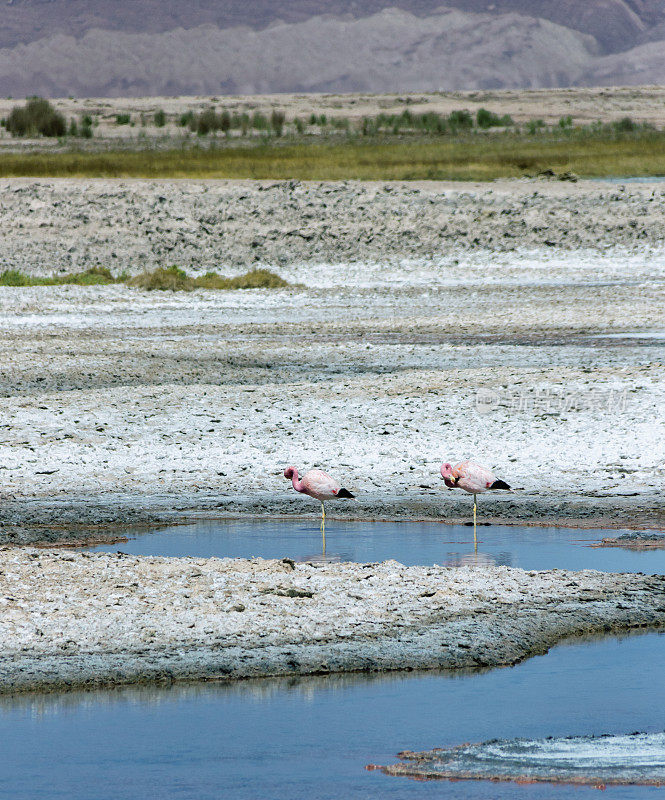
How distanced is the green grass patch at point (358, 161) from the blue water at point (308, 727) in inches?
1635

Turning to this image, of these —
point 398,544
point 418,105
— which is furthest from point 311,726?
point 418,105

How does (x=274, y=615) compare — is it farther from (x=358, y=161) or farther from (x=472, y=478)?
(x=358, y=161)

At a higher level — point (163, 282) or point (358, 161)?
point (358, 161)

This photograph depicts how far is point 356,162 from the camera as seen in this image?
174 ft

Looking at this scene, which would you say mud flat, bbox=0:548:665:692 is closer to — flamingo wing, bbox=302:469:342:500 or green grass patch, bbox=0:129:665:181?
flamingo wing, bbox=302:469:342:500

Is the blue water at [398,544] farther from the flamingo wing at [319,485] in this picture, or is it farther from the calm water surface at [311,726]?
the calm water surface at [311,726]

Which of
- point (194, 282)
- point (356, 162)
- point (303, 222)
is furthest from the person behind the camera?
point (356, 162)

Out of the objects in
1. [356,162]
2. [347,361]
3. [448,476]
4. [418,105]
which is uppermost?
[418,105]

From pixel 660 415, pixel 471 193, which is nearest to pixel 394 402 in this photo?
pixel 660 415

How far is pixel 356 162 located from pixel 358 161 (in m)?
0.36

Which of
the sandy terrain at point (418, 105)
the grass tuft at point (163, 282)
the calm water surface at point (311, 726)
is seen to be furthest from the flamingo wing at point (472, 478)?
the sandy terrain at point (418, 105)

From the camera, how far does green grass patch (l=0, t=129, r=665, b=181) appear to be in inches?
1955

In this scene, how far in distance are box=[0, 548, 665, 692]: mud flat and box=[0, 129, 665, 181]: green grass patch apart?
39.7 m

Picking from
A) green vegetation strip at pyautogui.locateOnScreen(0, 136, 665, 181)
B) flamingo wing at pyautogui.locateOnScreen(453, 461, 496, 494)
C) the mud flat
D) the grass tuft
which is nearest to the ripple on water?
the mud flat
